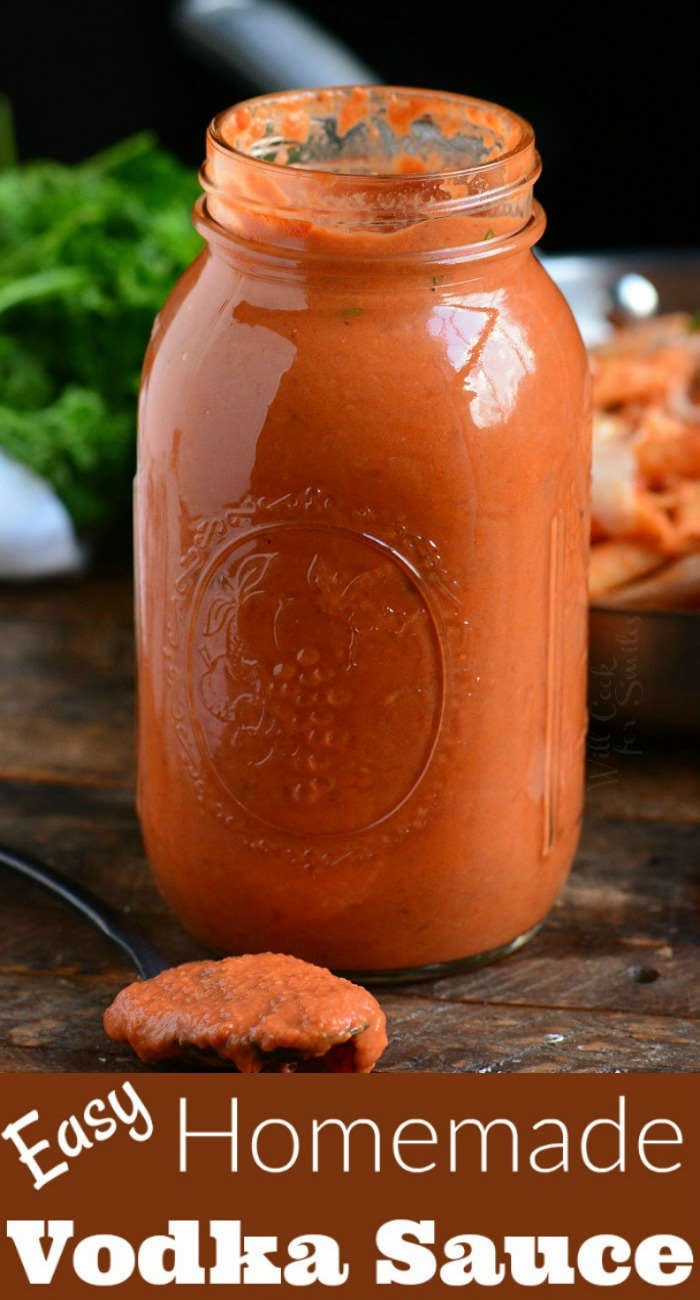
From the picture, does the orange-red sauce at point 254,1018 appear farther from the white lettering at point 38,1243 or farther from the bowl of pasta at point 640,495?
the bowl of pasta at point 640,495

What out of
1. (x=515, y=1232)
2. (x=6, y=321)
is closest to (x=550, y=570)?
(x=515, y=1232)

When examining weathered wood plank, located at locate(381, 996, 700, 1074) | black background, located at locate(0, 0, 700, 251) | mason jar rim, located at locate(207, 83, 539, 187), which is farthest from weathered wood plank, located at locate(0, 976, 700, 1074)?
black background, located at locate(0, 0, 700, 251)

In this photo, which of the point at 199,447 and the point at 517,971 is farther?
the point at 517,971

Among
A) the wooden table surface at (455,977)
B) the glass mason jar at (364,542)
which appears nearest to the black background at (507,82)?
the wooden table surface at (455,977)

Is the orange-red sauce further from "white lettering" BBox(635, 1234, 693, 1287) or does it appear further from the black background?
the black background

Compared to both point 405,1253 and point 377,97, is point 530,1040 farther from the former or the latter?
point 377,97

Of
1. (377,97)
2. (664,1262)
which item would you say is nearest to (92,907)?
(664,1262)

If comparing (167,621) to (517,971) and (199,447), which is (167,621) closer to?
(199,447)
